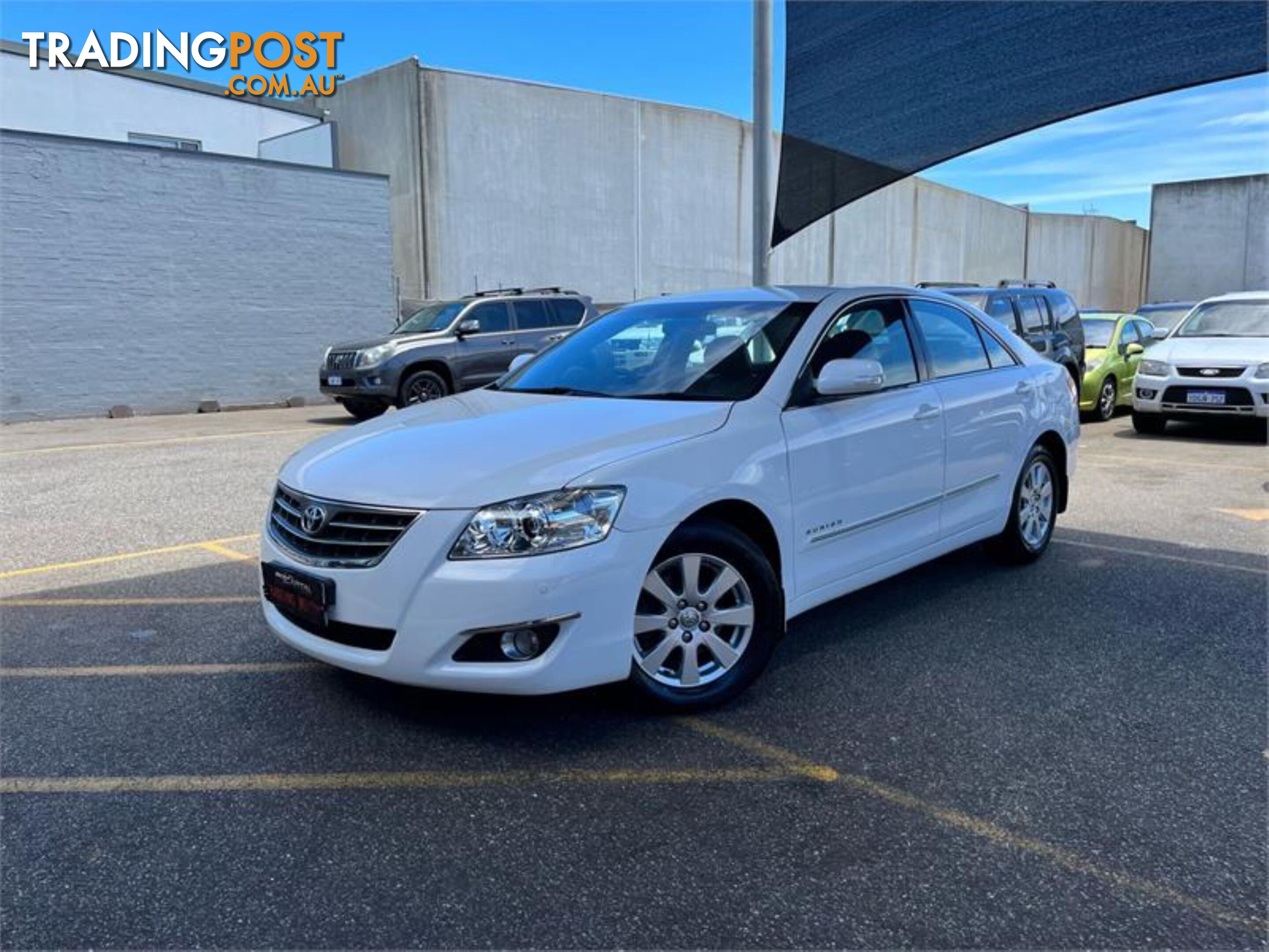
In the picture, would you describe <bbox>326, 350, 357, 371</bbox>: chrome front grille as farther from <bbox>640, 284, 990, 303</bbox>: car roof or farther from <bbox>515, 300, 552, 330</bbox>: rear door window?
<bbox>640, 284, 990, 303</bbox>: car roof

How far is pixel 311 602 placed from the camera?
3.46 m

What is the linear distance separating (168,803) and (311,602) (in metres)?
0.77

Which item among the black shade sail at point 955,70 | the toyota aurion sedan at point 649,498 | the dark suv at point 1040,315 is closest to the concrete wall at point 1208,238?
the dark suv at point 1040,315

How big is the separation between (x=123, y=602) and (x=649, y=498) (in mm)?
3401

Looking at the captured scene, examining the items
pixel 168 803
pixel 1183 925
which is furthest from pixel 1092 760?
pixel 168 803

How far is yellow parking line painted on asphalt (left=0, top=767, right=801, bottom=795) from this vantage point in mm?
3184

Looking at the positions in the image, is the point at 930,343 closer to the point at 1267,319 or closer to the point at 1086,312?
the point at 1267,319

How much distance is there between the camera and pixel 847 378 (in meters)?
4.05

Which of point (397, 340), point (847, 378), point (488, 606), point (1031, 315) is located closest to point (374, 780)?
point (488, 606)

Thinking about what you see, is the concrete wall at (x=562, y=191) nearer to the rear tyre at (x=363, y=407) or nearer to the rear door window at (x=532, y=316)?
the rear tyre at (x=363, y=407)

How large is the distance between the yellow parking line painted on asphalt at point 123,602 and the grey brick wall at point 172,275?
12.6m

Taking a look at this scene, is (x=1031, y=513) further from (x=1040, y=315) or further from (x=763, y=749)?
(x=1040, y=315)

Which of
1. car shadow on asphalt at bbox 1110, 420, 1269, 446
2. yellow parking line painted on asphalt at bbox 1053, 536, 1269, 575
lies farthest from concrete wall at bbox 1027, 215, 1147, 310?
yellow parking line painted on asphalt at bbox 1053, 536, 1269, 575

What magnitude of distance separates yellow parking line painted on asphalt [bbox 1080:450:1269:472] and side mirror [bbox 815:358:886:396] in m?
6.94
